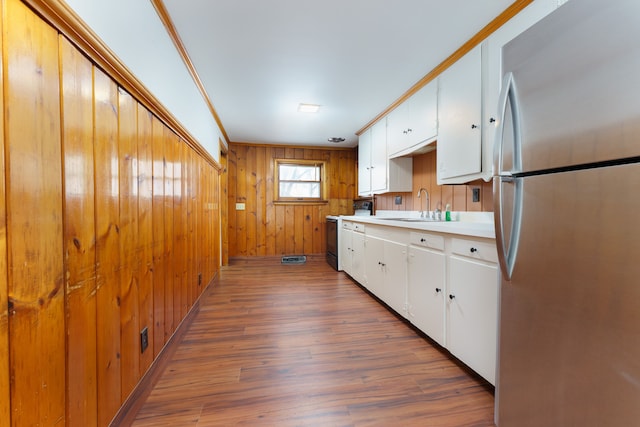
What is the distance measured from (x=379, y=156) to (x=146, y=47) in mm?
2867

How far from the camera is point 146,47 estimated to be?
1423 mm

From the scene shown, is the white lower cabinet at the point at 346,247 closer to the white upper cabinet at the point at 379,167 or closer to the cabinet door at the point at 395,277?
the white upper cabinet at the point at 379,167

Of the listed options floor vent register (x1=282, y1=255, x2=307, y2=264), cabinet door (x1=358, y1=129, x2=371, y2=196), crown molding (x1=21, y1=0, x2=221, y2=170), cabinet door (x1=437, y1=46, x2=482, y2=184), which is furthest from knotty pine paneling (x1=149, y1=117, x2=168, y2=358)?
floor vent register (x1=282, y1=255, x2=307, y2=264)

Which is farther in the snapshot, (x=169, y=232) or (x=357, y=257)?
(x=357, y=257)

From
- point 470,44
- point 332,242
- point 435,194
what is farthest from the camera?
point 332,242

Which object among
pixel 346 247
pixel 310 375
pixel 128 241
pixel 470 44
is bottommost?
pixel 310 375

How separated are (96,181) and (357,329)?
2.02 metres

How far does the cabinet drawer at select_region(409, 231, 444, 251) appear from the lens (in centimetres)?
187

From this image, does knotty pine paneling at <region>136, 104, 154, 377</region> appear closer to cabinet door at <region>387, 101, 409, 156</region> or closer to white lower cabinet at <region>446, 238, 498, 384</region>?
white lower cabinet at <region>446, 238, 498, 384</region>

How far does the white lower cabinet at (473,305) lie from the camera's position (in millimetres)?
1435

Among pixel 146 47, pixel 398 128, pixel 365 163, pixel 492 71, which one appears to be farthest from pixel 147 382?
pixel 365 163

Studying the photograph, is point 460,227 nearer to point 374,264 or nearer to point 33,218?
point 374,264

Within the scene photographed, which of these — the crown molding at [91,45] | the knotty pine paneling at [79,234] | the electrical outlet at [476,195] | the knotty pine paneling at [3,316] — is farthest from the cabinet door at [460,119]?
the knotty pine paneling at [3,316]

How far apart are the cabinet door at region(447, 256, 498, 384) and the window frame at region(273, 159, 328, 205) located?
12.8 ft
